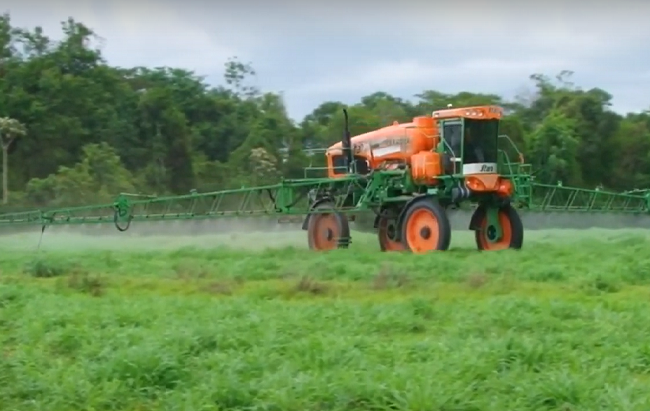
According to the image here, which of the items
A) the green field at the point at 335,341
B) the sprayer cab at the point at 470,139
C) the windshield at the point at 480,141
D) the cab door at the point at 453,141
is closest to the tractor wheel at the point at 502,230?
the sprayer cab at the point at 470,139

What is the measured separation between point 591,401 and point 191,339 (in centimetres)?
287

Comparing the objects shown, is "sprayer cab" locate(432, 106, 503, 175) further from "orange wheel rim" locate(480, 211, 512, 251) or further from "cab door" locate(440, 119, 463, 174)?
"orange wheel rim" locate(480, 211, 512, 251)

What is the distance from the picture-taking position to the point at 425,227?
18016mm

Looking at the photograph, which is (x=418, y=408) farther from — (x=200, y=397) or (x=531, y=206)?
(x=531, y=206)

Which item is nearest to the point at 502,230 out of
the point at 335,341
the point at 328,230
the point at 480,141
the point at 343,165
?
the point at 480,141

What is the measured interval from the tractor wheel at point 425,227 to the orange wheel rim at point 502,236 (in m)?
1.40

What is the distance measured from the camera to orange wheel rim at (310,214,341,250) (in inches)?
797

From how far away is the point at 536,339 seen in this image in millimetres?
7273

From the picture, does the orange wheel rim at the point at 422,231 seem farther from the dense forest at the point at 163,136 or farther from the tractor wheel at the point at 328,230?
the dense forest at the point at 163,136

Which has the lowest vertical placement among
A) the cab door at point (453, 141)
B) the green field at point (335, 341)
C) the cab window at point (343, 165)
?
the green field at point (335, 341)

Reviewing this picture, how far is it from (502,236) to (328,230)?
3.44m

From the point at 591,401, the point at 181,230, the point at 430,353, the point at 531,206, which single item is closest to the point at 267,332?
the point at 430,353

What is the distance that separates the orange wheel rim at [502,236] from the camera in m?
18.8

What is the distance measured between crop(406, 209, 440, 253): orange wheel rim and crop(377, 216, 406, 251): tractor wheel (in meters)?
1.18
